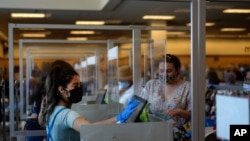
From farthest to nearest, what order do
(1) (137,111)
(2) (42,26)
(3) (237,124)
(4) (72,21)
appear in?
(4) (72,21) < (2) (42,26) < (1) (137,111) < (3) (237,124)

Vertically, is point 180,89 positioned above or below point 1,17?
below

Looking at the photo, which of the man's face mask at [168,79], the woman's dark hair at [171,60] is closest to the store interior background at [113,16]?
the woman's dark hair at [171,60]

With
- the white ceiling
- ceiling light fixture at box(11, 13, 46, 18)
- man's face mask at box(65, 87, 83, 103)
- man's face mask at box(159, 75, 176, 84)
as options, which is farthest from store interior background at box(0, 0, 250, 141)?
man's face mask at box(65, 87, 83, 103)

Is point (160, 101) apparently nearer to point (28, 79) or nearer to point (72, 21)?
point (28, 79)

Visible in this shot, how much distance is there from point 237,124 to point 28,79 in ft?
14.6

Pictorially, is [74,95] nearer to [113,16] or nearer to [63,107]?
[63,107]

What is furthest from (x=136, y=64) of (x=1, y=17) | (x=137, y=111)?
(x=1, y=17)

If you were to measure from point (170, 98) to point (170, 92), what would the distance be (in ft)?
0.16

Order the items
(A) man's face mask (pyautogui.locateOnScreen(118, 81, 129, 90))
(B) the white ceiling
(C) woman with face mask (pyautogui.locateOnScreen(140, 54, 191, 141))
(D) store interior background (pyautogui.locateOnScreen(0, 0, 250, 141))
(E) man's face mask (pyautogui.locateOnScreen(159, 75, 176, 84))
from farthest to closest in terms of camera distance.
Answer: (B) the white ceiling < (D) store interior background (pyautogui.locateOnScreen(0, 0, 250, 141)) < (A) man's face mask (pyautogui.locateOnScreen(118, 81, 129, 90)) < (E) man's face mask (pyautogui.locateOnScreen(159, 75, 176, 84)) < (C) woman with face mask (pyautogui.locateOnScreen(140, 54, 191, 141))

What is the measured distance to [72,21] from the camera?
352 inches

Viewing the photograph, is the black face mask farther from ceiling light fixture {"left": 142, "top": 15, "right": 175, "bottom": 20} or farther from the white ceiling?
ceiling light fixture {"left": 142, "top": 15, "right": 175, "bottom": 20}

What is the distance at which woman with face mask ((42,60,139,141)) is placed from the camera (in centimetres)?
219

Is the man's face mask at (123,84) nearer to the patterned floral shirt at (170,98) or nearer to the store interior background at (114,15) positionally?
the store interior background at (114,15)

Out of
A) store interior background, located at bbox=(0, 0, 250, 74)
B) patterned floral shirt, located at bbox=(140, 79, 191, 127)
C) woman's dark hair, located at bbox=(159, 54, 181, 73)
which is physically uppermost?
store interior background, located at bbox=(0, 0, 250, 74)
